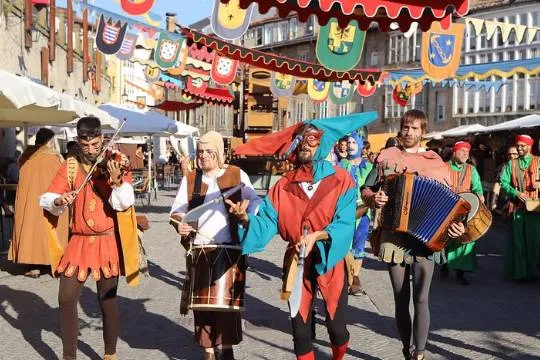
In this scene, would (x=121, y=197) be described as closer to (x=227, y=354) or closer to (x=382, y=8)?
(x=227, y=354)

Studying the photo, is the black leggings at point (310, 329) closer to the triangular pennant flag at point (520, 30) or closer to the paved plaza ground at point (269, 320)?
the paved plaza ground at point (269, 320)

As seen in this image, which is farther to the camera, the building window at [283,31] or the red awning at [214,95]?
the building window at [283,31]

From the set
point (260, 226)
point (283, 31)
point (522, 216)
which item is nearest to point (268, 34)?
point (283, 31)

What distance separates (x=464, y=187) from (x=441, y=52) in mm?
4732

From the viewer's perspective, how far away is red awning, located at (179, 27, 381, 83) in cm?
1056

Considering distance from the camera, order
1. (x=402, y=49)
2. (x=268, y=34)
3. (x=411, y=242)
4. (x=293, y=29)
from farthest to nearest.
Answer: (x=268, y=34), (x=293, y=29), (x=402, y=49), (x=411, y=242)

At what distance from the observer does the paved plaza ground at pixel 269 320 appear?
5.90m

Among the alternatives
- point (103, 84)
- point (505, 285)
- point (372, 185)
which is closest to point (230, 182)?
point (372, 185)

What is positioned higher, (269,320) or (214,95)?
(214,95)

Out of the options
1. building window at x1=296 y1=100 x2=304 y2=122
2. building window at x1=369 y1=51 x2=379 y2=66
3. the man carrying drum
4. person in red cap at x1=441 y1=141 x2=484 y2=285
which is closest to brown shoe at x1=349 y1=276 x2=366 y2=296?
person in red cap at x1=441 y1=141 x2=484 y2=285

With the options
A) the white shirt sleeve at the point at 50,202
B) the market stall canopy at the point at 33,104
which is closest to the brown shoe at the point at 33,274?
the market stall canopy at the point at 33,104

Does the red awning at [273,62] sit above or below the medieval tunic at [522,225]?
above

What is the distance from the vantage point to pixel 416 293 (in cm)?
520

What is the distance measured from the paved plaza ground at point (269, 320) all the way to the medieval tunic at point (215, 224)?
732 mm
